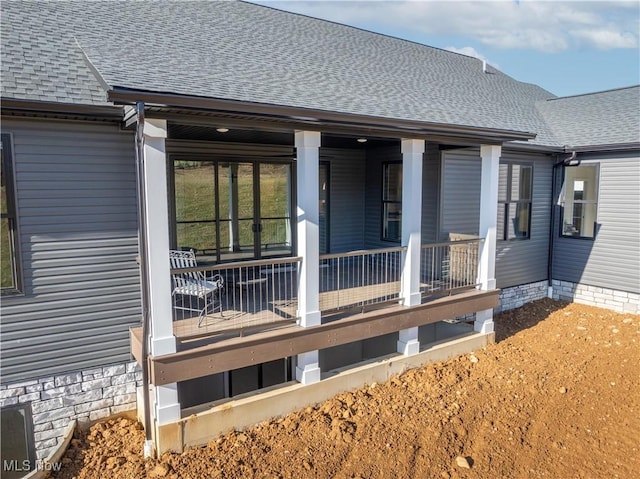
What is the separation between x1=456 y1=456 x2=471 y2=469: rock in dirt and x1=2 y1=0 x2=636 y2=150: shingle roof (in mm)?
4339

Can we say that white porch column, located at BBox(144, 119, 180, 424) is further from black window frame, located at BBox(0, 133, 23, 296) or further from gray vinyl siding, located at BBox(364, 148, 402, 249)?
gray vinyl siding, located at BBox(364, 148, 402, 249)

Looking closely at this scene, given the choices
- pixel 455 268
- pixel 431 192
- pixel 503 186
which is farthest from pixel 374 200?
pixel 503 186

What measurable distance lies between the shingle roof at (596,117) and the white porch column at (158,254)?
9.20 meters

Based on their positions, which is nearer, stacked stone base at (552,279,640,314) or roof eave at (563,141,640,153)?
roof eave at (563,141,640,153)

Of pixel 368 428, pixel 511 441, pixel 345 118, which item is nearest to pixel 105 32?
pixel 345 118

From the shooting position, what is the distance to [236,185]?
8180 millimetres

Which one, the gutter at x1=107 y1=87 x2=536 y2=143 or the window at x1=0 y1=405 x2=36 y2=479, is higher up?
the gutter at x1=107 y1=87 x2=536 y2=143

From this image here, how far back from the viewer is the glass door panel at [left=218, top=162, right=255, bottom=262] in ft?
26.5

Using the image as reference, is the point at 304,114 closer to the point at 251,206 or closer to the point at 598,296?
the point at 251,206

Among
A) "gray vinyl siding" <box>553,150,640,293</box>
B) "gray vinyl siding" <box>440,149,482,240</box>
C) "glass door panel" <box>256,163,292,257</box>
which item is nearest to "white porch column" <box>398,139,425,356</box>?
"gray vinyl siding" <box>440,149,482,240</box>

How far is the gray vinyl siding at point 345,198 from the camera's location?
31.3ft

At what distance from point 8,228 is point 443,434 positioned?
5.44m

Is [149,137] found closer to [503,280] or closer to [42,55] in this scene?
[42,55]

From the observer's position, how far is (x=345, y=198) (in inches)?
383
